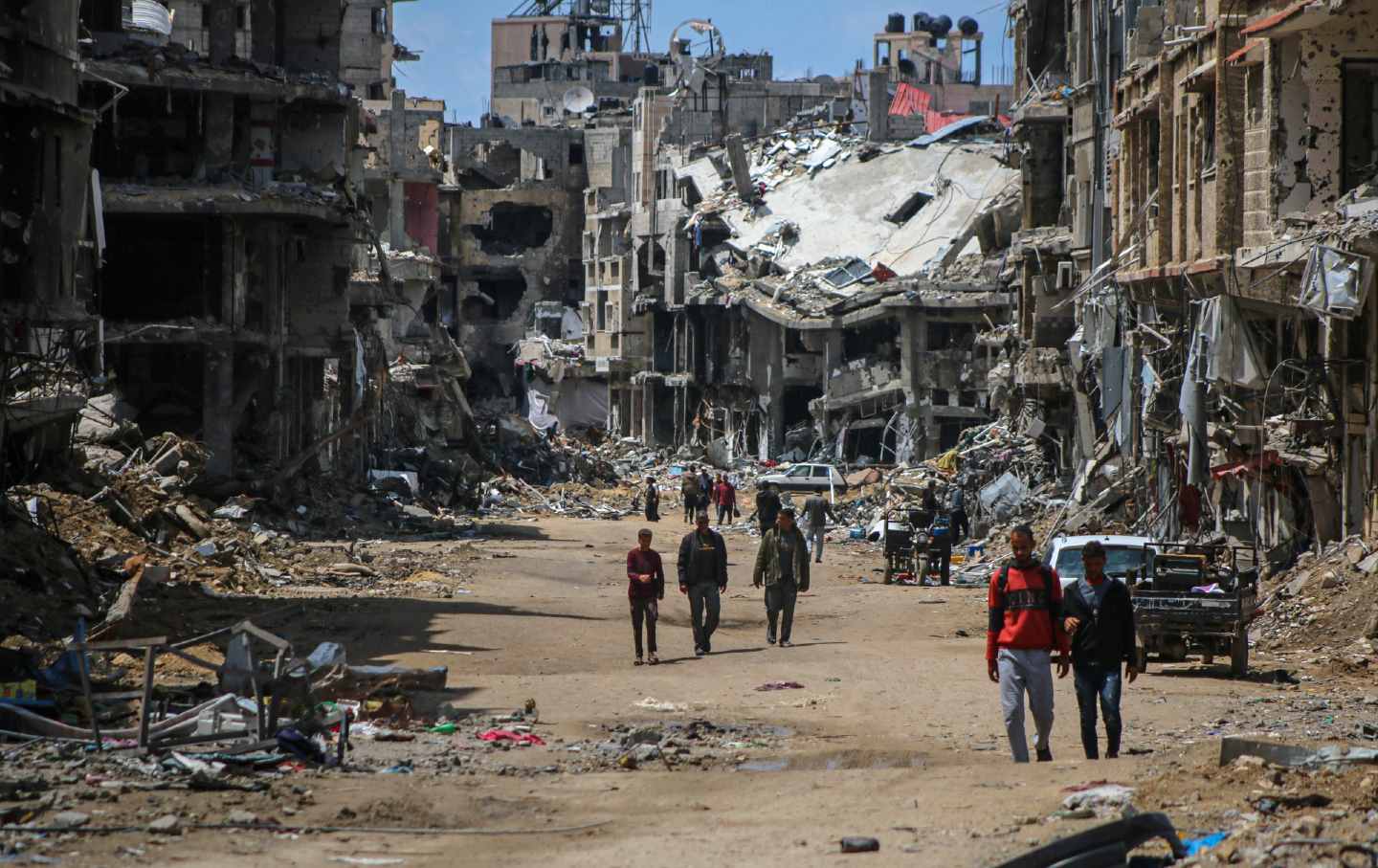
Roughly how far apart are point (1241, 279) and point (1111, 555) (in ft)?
15.1

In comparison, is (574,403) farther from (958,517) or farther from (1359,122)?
(1359,122)

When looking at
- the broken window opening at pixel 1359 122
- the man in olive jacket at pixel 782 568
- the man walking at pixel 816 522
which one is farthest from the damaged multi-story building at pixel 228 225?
the broken window opening at pixel 1359 122

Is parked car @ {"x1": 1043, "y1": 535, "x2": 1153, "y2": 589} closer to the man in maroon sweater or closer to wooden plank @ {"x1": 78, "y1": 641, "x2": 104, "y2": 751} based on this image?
the man in maroon sweater

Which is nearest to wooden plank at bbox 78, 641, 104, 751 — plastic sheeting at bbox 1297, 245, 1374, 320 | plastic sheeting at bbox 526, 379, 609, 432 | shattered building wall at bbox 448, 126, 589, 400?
plastic sheeting at bbox 1297, 245, 1374, 320

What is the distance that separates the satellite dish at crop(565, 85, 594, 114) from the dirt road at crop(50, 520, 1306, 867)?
82189 millimetres

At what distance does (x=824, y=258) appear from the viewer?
6806 cm

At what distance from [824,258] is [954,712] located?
174 feet

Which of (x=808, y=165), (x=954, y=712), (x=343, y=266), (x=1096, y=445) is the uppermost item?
(x=808, y=165)

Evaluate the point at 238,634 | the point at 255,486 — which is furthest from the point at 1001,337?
the point at 238,634

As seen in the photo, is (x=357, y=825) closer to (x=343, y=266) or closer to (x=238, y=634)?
(x=238, y=634)

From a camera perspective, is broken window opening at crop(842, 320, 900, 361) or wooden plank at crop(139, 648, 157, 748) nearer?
wooden plank at crop(139, 648, 157, 748)

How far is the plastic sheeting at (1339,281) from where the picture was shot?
766 inches

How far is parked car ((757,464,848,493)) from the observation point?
52.8 metres

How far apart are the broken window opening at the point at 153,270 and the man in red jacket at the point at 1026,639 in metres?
31.1
